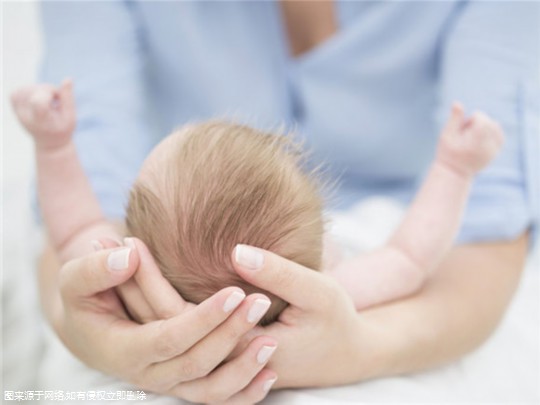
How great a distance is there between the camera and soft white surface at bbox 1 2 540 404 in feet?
2.04

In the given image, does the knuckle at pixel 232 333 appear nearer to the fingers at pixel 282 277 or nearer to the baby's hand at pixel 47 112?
the fingers at pixel 282 277

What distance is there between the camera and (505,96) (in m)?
0.85

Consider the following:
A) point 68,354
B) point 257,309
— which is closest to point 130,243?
point 257,309

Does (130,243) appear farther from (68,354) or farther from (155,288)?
(68,354)

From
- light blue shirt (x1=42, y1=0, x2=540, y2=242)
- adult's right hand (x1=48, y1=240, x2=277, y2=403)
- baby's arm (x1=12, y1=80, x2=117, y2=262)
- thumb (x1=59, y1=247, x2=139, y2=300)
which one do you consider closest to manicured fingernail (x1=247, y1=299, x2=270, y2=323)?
adult's right hand (x1=48, y1=240, x2=277, y2=403)

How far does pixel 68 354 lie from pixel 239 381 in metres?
0.29

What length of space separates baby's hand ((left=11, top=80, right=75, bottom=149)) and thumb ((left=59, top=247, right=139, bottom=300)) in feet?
0.64

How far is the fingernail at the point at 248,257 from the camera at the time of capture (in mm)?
466

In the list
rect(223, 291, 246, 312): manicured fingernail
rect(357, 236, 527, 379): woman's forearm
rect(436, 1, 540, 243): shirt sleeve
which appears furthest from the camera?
rect(436, 1, 540, 243): shirt sleeve

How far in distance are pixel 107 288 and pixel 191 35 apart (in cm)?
56

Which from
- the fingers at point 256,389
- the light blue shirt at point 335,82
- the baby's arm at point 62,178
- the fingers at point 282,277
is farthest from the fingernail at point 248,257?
the light blue shirt at point 335,82

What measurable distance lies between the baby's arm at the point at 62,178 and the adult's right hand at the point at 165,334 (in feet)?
0.41

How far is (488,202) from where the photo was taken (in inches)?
32.6

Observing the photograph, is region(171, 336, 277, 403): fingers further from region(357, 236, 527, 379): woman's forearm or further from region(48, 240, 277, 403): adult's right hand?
region(357, 236, 527, 379): woman's forearm
